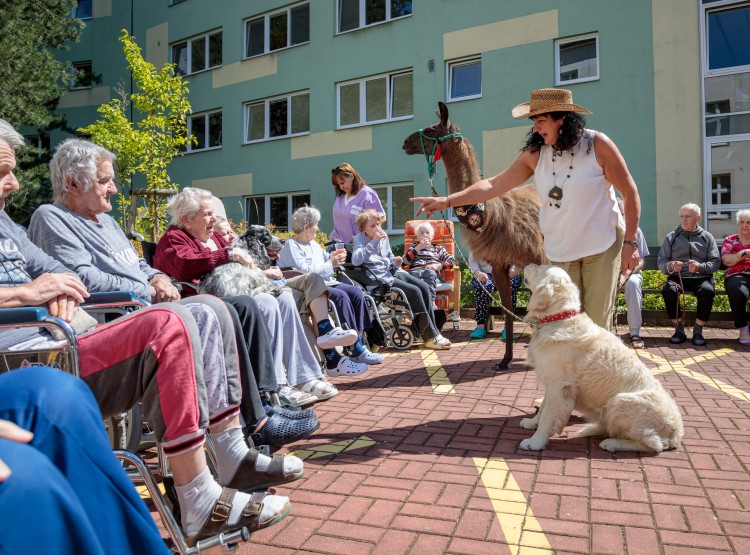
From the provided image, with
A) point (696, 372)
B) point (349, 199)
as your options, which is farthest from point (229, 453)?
point (349, 199)

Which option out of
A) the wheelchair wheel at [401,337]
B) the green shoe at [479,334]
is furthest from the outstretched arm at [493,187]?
the green shoe at [479,334]

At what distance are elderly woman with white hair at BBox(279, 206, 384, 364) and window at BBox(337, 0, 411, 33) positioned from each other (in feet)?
44.9

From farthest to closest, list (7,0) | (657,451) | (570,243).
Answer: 1. (7,0)
2. (570,243)
3. (657,451)

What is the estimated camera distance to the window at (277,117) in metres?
20.2

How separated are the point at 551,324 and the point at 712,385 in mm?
2679

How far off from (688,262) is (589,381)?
18.7ft

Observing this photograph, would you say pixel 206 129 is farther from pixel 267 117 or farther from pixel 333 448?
pixel 333 448

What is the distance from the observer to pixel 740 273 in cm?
834

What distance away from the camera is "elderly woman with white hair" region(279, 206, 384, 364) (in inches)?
238

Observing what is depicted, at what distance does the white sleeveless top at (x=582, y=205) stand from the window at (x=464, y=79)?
1296cm

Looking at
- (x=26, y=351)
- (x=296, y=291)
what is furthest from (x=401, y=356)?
(x=26, y=351)

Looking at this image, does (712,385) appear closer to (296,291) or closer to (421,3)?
(296,291)

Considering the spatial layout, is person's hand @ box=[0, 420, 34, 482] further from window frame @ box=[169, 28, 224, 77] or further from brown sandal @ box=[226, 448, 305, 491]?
window frame @ box=[169, 28, 224, 77]

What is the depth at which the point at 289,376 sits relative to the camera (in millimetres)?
4590
